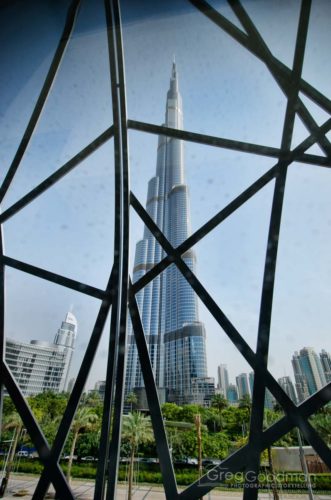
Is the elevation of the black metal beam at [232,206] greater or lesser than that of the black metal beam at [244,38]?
lesser

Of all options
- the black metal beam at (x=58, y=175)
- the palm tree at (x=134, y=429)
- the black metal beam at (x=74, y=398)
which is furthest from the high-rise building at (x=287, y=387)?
the palm tree at (x=134, y=429)

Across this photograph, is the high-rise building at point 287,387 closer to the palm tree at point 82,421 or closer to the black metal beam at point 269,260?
the black metal beam at point 269,260

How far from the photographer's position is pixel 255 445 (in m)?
4.18

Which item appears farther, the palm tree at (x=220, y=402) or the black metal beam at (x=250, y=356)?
the palm tree at (x=220, y=402)

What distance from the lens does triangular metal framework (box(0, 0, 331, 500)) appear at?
14.2 feet

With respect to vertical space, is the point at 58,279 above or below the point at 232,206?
below

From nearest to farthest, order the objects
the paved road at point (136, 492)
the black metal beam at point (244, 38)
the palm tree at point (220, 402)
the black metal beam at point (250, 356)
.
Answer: the black metal beam at point (250, 356) < the black metal beam at point (244, 38) < the paved road at point (136, 492) < the palm tree at point (220, 402)

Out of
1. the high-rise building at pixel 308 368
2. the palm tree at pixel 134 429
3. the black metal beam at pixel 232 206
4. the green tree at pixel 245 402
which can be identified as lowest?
the palm tree at pixel 134 429

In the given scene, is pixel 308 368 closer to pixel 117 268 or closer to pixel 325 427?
pixel 325 427

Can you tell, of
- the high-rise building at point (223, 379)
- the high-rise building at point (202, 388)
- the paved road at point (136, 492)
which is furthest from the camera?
the high-rise building at point (223, 379)

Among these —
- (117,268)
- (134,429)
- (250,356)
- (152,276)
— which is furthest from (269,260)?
(134,429)

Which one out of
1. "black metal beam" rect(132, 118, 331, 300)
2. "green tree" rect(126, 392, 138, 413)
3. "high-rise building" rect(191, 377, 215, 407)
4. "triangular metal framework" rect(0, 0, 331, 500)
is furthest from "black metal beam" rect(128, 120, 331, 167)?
"high-rise building" rect(191, 377, 215, 407)

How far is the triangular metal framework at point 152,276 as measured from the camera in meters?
4.34

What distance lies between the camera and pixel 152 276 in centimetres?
627
